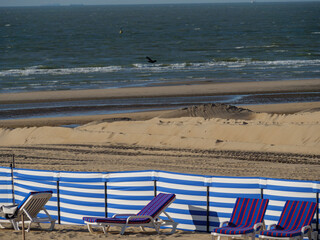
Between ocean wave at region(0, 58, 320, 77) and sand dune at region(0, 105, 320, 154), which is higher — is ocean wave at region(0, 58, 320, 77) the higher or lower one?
the lower one

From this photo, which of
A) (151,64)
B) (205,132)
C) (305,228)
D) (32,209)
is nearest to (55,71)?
(151,64)

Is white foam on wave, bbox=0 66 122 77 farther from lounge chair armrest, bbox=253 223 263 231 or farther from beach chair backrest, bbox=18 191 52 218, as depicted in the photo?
lounge chair armrest, bbox=253 223 263 231

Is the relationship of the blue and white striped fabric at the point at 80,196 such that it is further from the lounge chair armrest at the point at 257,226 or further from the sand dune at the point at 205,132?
the sand dune at the point at 205,132

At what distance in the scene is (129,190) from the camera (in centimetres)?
1060

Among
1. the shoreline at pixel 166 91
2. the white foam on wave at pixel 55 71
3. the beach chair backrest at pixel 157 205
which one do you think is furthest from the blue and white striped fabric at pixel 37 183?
the white foam on wave at pixel 55 71

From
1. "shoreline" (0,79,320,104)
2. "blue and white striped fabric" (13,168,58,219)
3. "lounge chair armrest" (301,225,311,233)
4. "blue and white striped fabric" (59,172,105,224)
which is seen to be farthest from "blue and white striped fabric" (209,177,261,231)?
"shoreline" (0,79,320,104)

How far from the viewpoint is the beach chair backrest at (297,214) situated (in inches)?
359

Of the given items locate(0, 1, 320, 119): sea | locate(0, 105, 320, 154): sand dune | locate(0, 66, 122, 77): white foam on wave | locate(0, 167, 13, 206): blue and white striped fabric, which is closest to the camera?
locate(0, 167, 13, 206): blue and white striped fabric

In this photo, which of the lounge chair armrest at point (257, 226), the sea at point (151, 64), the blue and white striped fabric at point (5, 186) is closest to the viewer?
the lounge chair armrest at point (257, 226)

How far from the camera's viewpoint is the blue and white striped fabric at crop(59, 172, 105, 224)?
424 inches

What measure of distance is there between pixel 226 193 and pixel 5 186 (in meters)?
4.49

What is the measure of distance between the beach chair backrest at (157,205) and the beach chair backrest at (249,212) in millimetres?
1190

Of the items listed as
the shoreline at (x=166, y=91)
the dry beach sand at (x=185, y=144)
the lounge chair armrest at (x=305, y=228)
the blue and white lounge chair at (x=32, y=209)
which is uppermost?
the lounge chair armrest at (x=305, y=228)

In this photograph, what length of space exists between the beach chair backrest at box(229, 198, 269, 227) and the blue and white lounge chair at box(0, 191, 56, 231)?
11.2ft
